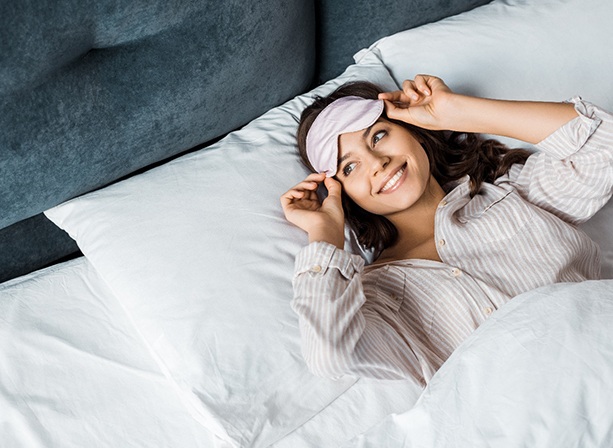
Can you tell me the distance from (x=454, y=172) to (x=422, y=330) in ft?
1.21

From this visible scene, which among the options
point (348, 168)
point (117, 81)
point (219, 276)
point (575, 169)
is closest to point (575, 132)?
point (575, 169)

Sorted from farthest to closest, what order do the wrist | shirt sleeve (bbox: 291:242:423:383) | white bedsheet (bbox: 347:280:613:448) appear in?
the wrist → shirt sleeve (bbox: 291:242:423:383) → white bedsheet (bbox: 347:280:613:448)

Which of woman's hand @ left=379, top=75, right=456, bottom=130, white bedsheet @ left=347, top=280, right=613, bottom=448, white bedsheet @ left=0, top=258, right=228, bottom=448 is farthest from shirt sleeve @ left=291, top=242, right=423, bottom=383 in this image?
woman's hand @ left=379, top=75, right=456, bottom=130

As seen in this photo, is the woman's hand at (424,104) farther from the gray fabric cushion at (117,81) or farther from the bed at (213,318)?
the gray fabric cushion at (117,81)

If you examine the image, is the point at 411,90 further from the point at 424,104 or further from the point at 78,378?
the point at 78,378

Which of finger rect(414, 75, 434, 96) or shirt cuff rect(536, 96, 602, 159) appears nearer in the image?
shirt cuff rect(536, 96, 602, 159)

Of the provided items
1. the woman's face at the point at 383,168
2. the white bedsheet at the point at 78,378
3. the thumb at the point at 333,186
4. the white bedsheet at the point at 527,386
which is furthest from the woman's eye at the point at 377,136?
the white bedsheet at the point at 78,378

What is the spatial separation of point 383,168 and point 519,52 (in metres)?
0.50

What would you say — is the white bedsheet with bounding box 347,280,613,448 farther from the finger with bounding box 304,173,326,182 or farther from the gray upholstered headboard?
the gray upholstered headboard

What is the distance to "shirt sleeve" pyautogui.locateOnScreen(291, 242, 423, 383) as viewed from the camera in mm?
1111

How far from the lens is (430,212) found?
140cm

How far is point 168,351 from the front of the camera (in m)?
1.16

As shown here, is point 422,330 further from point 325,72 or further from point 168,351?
point 325,72

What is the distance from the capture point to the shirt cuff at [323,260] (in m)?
1.18
